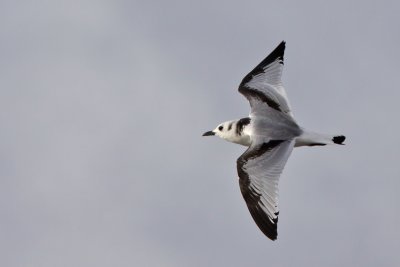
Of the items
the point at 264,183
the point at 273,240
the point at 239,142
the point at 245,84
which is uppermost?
the point at 245,84

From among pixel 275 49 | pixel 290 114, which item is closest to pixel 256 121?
pixel 290 114

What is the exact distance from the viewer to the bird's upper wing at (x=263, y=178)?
83.3ft

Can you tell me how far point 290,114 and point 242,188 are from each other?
3184 millimetres

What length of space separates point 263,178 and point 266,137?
5.27ft

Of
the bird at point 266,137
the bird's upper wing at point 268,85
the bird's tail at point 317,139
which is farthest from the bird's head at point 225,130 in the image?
the bird's tail at point 317,139

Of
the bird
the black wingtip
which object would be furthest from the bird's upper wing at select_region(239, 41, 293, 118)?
the black wingtip

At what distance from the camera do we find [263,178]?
26.1 meters

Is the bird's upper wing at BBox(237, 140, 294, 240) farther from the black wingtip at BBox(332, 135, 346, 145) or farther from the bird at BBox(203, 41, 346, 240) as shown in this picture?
the black wingtip at BBox(332, 135, 346, 145)

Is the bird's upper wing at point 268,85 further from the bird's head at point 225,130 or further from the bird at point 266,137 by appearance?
the bird's head at point 225,130

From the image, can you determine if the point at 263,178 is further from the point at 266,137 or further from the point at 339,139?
the point at 339,139

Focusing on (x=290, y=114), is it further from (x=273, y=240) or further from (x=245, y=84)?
(x=273, y=240)

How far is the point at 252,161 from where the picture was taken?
86.7 feet

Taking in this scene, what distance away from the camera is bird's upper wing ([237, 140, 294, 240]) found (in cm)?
2539

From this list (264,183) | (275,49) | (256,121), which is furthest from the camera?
(275,49)
